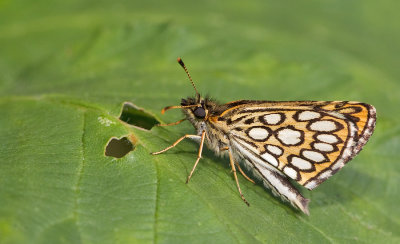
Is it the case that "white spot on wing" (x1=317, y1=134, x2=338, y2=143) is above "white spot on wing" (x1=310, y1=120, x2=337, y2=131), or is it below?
below

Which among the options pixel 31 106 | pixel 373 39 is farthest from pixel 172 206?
pixel 373 39

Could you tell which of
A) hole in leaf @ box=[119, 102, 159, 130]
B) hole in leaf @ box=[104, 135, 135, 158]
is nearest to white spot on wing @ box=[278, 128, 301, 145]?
hole in leaf @ box=[119, 102, 159, 130]

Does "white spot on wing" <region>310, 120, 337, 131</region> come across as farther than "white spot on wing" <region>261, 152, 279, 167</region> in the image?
No

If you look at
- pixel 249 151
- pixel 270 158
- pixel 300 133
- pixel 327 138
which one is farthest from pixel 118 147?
pixel 327 138

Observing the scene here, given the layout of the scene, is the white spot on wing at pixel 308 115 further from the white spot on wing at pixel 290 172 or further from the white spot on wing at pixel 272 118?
the white spot on wing at pixel 290 172

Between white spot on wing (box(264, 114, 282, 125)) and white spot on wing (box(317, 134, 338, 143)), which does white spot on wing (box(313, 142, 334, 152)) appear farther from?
white spot on wing (box(264, 114, 282, 125))

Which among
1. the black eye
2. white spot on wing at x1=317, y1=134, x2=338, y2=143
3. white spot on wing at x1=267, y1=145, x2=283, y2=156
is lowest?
white spot on wing at x1=267, y1=145, x2=283, y2=156

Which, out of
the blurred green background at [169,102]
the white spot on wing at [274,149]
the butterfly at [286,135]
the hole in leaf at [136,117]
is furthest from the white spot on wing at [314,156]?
the hole in leaf at [136,117]
